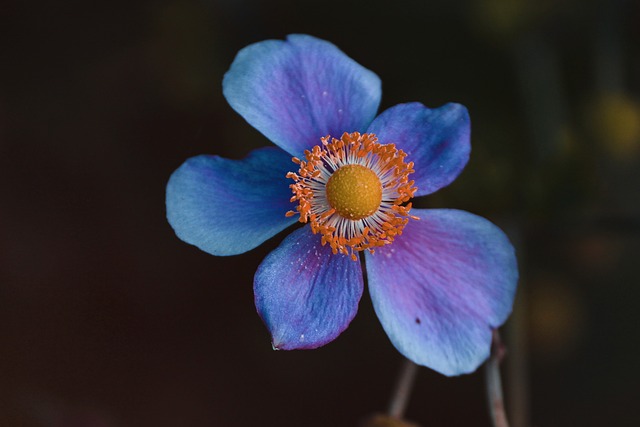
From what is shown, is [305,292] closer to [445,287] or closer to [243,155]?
[445,287]

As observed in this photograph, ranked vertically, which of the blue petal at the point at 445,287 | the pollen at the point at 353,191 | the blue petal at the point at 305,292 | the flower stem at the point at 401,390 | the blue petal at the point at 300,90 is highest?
the blue petal at the point at 300,90

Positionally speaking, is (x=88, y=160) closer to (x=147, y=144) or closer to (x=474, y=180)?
(x=147, y=144)

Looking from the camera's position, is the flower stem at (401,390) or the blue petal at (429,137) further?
the flower stem at (401,390)

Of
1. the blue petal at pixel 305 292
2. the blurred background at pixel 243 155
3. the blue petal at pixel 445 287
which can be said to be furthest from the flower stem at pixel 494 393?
the blurred background at pixel 243 155

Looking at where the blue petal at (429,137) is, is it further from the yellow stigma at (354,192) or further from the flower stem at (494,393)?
the flower stem at (494,393)

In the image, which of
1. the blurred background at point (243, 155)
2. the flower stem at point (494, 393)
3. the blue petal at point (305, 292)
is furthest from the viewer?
the blurred background at point (243, 155)

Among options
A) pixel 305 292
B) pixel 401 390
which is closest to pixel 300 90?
pixel 305 292
